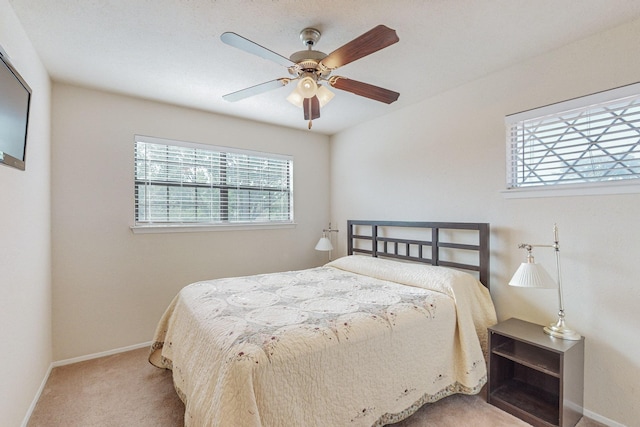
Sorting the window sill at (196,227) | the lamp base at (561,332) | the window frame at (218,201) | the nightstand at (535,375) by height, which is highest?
the window frame at (218,201)

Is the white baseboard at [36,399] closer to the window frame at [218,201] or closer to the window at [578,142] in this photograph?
the window frame at [218,201]

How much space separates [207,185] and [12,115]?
6.33ft

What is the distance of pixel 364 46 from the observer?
1.59 meters

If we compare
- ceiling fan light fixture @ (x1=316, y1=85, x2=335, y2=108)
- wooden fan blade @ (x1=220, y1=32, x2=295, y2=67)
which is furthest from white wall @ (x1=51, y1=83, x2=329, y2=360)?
wooden fan blade @ (x1=220, y1=32, x2=295, y2=67)

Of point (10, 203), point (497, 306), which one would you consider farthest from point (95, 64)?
point (497, 306)

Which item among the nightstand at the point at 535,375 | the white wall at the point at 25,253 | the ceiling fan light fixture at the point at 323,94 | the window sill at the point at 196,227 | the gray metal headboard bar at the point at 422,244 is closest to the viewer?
the white wall at the point at 25,253

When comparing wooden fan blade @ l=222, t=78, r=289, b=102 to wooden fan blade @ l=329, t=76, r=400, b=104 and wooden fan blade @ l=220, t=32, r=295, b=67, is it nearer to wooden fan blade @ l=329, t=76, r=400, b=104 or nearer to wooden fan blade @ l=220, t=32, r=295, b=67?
wooden fan blade @ l=220, t=32, r=295, b=67

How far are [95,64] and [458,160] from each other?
3137 millimetres

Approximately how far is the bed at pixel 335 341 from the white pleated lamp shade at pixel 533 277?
40cm

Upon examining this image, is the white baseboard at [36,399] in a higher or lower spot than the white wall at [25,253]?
lower

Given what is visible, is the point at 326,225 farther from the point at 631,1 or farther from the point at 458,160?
the point at 631,1

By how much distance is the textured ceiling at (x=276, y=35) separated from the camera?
1.71 metres

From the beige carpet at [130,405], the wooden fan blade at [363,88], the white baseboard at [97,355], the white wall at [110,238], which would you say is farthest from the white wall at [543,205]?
the white baseboard at [97,355]

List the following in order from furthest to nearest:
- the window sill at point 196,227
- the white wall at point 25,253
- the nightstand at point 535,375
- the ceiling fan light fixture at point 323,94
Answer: the window sill at point 196,227, the ceiling fan light fixture at point 323,94, the nightstand at point 535,375, the white wall at point 25,253
